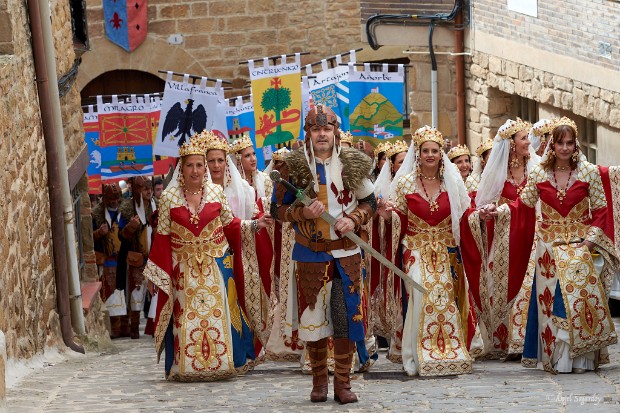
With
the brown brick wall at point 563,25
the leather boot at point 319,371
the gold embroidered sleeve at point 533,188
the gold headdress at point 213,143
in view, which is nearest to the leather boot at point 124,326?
the gold headdress at point 213,143

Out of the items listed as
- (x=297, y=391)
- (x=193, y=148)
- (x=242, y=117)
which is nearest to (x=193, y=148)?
(x=193, y=148)

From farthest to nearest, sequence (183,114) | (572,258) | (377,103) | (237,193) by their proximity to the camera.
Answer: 1. (183,114)
2. (377,103)
3. (237,193)
4. (572,258)

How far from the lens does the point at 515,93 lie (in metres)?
19.7

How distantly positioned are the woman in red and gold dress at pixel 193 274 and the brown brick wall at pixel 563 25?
19.7 ft

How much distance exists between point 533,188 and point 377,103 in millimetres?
5684

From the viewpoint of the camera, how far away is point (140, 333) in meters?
17.6

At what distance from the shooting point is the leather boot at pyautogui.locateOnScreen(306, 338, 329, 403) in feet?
32.6

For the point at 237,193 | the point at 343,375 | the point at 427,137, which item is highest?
the point at 427,137

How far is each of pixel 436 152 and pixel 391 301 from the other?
4.24 ft

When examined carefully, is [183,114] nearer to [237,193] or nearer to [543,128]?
[237,193]

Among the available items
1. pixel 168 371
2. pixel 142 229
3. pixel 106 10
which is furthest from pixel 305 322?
pixel 106 10

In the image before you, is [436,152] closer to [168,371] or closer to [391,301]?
[391,301]

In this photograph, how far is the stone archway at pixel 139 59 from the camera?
24.3 metres

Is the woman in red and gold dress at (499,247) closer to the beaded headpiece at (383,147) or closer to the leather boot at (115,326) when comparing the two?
the beaded headpiece at (383,147)
